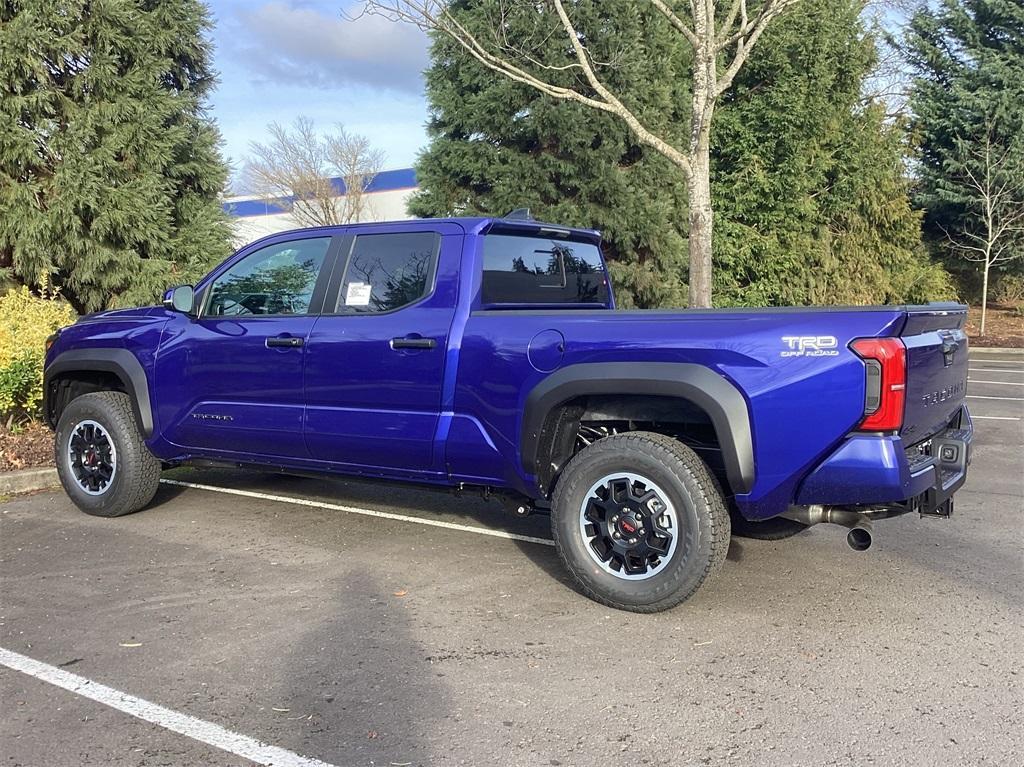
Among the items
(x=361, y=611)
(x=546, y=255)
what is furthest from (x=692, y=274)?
(x=361, y=611)

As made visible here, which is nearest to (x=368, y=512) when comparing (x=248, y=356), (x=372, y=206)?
(x=248, y=356)

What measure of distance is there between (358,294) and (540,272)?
108 centimetres

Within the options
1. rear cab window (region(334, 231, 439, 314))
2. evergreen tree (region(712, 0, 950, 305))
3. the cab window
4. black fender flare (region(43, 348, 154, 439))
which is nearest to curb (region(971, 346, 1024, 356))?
evergreen tree (region(712, 0, 950, 305))

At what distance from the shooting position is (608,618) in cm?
416

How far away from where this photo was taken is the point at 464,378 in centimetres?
454

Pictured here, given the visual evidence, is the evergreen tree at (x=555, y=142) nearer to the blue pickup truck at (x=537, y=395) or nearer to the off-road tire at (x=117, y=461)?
the blue pickup truck at (x=537, y=395)

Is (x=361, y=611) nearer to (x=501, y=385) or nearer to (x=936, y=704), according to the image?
(x=501, y=385)

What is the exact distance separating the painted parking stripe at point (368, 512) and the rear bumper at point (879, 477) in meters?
1.96

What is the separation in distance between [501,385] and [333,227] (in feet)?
5.50

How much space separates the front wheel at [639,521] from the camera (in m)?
3.98

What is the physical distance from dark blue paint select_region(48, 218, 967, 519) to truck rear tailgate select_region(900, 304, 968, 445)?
0.02m

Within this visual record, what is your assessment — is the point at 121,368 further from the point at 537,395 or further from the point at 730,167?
the point at 730,167

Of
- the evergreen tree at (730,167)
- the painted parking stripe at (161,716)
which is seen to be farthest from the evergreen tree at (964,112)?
the painted parking stripe at (161,716)

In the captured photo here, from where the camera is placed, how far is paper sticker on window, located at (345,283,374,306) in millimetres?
5043
